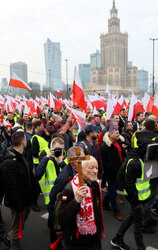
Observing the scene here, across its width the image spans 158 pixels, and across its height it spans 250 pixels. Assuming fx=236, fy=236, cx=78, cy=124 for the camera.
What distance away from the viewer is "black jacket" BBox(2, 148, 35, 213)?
296cm

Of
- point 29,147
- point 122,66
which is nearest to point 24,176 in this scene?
point 29,147

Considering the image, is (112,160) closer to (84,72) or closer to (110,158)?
(110,158)

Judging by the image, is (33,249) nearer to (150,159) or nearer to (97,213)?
(97,213)

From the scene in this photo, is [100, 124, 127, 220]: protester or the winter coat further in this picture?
[100, 124, 127, 220]: protester

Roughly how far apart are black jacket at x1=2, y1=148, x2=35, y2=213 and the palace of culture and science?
126553 mm

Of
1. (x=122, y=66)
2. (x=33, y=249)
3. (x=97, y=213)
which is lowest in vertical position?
(x=33, y=249)

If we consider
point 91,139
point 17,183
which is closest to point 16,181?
point 17,183

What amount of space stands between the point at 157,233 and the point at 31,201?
204 centimetres

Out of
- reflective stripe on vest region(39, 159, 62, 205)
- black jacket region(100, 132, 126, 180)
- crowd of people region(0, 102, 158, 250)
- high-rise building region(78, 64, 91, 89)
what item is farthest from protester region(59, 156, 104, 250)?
high-rise building region(78, 64, 91, 89)

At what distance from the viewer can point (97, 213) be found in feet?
7.18

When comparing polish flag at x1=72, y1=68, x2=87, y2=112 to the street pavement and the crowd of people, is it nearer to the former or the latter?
the crowd of people

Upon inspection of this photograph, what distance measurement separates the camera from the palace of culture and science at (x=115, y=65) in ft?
426

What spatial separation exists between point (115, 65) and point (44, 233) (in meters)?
134

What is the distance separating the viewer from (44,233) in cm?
379
